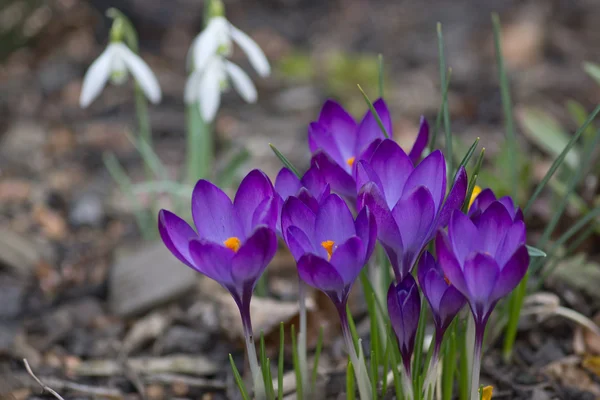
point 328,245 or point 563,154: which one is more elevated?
point 563,154

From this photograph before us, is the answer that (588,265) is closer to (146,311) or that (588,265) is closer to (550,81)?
(146,311)

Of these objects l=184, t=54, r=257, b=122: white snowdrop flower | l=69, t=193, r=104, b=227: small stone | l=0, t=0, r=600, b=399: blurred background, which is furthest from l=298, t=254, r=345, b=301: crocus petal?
l=69, t=193, r=104, b=227: small stone

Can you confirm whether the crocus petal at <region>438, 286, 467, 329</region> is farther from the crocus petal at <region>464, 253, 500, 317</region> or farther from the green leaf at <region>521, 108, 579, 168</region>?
the green leaf at <region>521, 108, 579, 168</region>

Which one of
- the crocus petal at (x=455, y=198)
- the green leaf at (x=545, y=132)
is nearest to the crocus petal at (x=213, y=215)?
the crocus petal at (x=455, y=198)

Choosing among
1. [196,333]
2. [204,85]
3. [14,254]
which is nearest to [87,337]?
[196,333]

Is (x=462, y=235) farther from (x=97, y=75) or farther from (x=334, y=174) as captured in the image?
(x=97, y=75)

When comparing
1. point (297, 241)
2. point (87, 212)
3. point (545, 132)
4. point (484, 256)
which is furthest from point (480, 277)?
point (87, 212)
